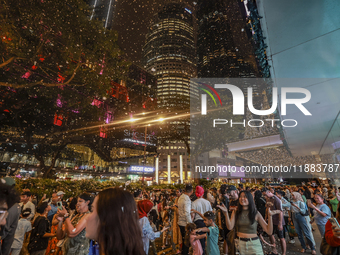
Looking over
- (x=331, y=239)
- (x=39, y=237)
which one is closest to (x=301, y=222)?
(x=331, y=239)

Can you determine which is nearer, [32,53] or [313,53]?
[313,53]

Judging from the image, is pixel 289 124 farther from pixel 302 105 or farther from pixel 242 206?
pixel 242 206

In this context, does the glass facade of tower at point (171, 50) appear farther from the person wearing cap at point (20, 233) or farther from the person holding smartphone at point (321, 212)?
the person wearing cap at point (20, 233)

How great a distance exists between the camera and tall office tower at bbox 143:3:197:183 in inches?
3123

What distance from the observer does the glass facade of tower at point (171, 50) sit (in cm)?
8050

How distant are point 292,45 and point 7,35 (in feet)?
29.5

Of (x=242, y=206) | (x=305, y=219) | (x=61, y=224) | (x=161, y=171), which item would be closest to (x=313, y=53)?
(x=242, y=206)

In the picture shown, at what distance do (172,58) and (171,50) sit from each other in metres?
6.15

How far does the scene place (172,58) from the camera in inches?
3620

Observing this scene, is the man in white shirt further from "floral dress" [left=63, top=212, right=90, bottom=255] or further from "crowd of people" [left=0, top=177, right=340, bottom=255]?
"floral dress" [left=63, top=212, right=90, bottom=255]

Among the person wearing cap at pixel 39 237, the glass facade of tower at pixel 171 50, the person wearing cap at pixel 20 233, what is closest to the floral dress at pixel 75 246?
the person wearing cap at pixel 39 237

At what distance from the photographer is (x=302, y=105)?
620cm

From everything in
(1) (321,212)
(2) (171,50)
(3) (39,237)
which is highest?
(2) (171,50)

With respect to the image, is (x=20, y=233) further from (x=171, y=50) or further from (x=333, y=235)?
(x=171, y=50)
